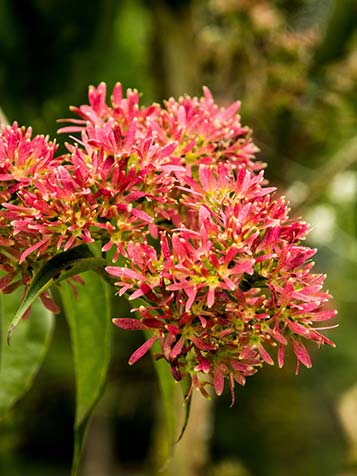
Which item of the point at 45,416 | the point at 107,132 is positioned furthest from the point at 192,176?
the point at 45,416

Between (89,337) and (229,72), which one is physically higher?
(229,72)

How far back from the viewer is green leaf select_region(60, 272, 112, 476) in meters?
0.62

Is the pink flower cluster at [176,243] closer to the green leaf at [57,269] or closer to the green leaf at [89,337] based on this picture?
the green leaf at [57,269]

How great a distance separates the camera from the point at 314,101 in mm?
1619

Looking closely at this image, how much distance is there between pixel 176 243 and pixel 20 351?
0.35m

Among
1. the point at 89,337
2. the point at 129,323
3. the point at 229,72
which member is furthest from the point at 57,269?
the point at 229,72

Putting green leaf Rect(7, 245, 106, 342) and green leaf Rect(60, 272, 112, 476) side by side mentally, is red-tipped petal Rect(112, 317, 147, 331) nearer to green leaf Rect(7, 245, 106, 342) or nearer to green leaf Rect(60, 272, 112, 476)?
green leaf Rect(7, 245, 106, 342)

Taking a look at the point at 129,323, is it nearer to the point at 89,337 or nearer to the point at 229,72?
the point at 89,337

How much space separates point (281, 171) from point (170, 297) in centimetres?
145

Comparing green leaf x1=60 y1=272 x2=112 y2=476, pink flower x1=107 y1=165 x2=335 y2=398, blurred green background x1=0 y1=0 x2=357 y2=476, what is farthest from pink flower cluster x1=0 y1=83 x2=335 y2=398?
blurred green background x1=0 y1=0 x2=357 y2=476

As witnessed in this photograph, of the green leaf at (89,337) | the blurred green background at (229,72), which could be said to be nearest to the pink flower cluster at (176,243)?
the green leaf at (89,337)

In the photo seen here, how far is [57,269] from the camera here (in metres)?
0.44

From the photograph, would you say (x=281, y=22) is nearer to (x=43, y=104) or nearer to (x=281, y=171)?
(x=281, y=171)

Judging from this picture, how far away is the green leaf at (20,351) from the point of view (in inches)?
28.0
